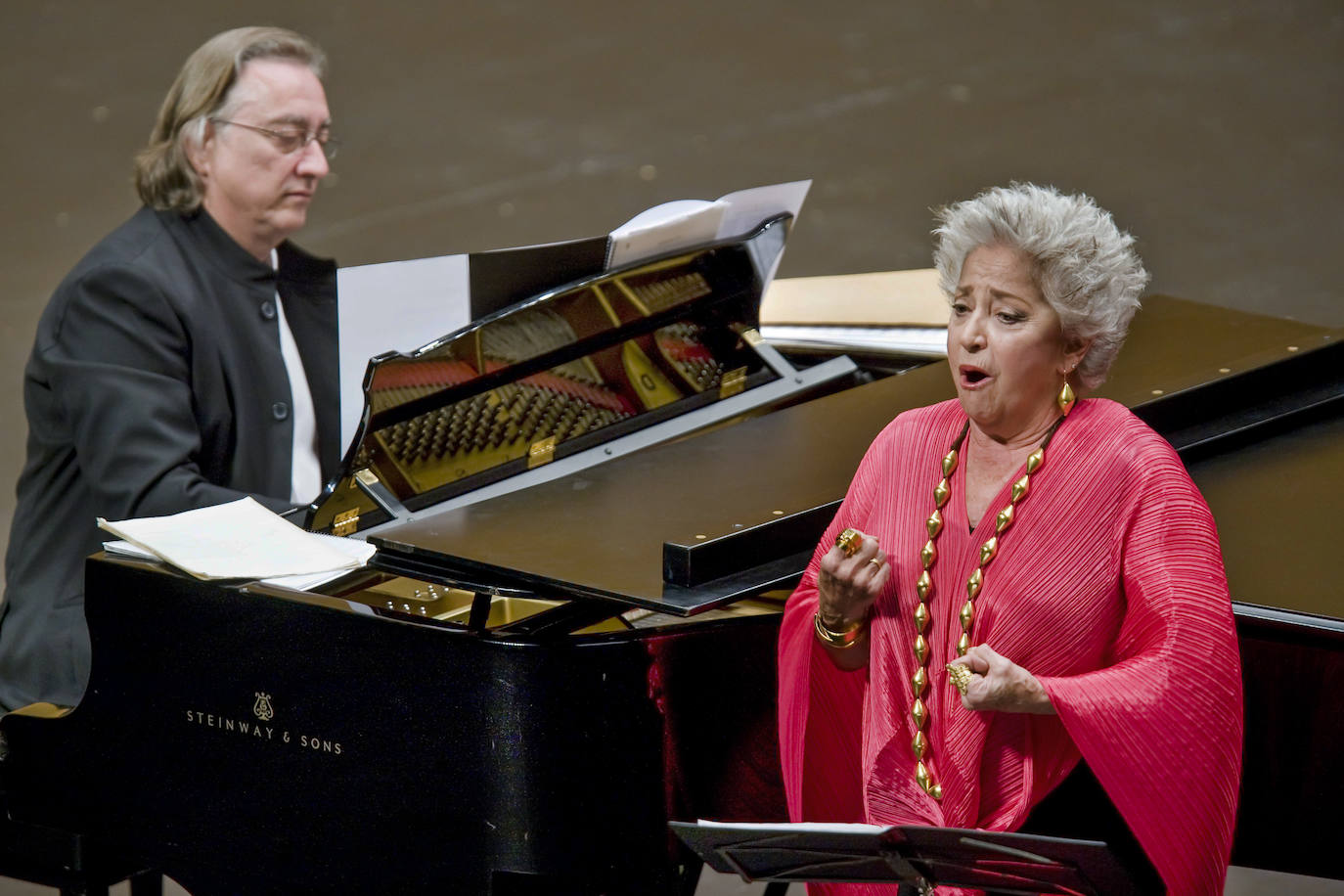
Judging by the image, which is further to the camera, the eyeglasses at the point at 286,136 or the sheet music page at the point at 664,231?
the eyeglasses at the point at 286,136

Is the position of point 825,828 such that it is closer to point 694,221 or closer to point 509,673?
point 509,673

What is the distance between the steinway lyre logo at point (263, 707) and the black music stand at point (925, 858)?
0.75 meters

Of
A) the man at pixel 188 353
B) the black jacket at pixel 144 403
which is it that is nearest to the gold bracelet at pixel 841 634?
the black jacket at pixel 144 403

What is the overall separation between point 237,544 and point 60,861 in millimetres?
581

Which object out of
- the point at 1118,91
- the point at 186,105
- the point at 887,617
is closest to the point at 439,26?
the point at 1118,91

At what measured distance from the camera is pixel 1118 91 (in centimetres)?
726

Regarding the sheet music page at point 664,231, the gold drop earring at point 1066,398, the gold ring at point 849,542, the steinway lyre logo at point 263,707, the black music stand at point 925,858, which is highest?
the sheet music page at point 664,231

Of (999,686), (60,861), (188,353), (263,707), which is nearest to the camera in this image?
(999,686)

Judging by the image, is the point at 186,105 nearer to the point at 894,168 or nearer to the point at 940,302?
the point at 940,302

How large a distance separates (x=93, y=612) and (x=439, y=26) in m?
5.49

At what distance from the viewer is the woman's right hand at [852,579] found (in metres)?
1.94

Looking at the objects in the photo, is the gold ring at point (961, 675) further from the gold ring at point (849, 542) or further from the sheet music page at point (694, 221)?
the sheet music page at point (694, 221)

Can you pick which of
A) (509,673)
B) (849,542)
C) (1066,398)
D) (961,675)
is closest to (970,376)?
(1066,398)

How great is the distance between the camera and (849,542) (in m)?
1.93
